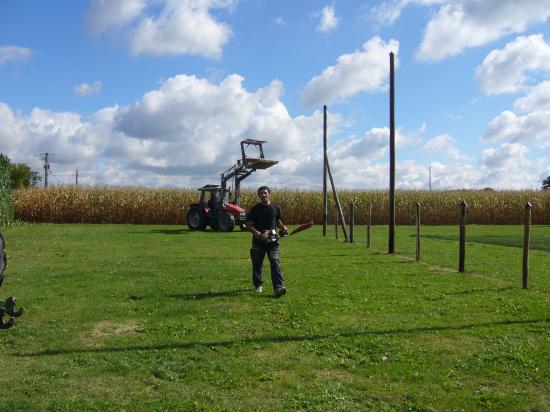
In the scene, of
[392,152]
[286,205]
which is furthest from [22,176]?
[392,152]

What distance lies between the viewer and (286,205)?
3903 cm

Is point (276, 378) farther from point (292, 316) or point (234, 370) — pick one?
point (292, 316)

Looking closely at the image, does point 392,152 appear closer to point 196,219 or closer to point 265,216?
point 265,216

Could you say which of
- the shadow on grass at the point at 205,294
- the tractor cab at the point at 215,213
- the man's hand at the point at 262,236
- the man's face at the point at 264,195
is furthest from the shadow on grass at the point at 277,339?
the tractor cab at the point at 215,213

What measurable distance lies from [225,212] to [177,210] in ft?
41.7

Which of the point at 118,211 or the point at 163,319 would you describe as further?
the point at 118,211

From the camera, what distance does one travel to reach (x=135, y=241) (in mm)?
19625

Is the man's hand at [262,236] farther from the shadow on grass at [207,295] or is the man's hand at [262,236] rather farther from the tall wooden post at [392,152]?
the tall wooden post at [392,152]

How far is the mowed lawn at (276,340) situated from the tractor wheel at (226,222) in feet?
41.8

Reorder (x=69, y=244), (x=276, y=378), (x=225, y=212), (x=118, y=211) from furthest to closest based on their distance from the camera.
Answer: (x=118, y=211), (x=225, y=212), (x=69, y=244), (x=276, y=378)

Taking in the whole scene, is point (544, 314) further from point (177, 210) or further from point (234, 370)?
point (177, 210)

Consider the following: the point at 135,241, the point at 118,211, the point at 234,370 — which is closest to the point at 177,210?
the point at 118,211

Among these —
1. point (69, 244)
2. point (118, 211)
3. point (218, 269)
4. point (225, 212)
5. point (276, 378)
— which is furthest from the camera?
point (118, 211)

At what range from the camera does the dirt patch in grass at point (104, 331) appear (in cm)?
622
